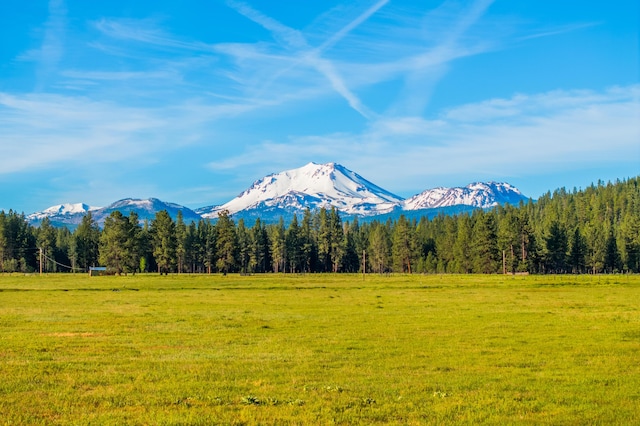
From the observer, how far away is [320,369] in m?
21.0

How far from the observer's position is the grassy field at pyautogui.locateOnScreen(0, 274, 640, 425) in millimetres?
15203

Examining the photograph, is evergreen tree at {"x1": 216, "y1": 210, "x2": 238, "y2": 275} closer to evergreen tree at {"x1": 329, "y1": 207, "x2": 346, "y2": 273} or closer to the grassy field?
evergreen tree at {"x1": 329, "y1": 207, "x2": 346, "y2": 273}

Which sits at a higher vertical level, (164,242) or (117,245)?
(164,242)

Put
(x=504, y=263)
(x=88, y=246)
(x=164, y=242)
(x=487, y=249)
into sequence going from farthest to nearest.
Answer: (x=88, y=246) < (x=487, y=249) < (x=164, y=242) < (x=504, y=263)

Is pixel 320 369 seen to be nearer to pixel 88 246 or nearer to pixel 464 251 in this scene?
pixel 464 251

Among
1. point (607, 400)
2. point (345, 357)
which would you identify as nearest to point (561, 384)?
point (607, 400)

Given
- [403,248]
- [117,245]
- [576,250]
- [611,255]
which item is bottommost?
[611,255]

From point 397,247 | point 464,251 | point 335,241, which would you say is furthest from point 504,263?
point 335,241

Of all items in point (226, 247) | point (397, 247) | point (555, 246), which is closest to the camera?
point (226, 247)

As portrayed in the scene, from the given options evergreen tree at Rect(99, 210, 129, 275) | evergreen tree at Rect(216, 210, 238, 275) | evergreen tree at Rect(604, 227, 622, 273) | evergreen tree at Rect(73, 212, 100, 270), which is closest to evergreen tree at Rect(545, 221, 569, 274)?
evergreen tree at Rect(604, 227, 622, 273)

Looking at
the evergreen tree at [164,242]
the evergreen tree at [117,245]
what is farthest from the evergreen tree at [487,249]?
the evergreen tree at [117,245]

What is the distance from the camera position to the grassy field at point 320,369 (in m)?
15.2

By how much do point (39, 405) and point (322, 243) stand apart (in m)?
182

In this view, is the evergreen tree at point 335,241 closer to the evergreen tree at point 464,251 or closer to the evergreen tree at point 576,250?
the evergreen tree at point 464,251
